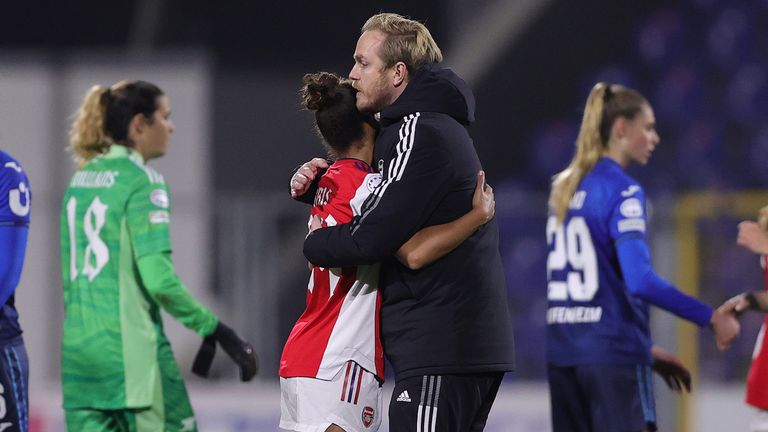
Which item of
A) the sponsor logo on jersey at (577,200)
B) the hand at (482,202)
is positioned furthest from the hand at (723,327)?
the hand at (482,202)

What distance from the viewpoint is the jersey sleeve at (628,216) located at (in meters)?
4.75

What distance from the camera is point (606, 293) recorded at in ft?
15.9

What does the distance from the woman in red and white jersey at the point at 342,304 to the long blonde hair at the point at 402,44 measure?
0.16 meters

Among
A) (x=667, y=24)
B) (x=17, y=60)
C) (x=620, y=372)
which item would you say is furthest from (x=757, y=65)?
(x=620, y=372)

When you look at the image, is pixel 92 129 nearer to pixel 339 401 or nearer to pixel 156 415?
pixel 156 415

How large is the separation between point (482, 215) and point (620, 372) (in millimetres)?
1639

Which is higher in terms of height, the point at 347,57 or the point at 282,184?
the point at 347,57

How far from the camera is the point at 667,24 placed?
12305 mm

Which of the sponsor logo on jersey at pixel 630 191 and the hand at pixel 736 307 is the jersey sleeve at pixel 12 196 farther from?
the hand at pixel 736 307

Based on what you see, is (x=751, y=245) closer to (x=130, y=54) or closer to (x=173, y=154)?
(x=173, y=154)

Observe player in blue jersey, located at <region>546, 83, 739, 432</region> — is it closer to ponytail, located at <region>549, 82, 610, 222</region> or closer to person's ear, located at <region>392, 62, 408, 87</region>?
ponytail, located at <region>549, 82, 610, 222</region>

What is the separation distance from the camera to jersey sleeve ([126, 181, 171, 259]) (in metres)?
4.51

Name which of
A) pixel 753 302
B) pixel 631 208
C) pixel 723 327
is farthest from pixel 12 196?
pixel 753 302

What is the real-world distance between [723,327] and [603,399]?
534mm
